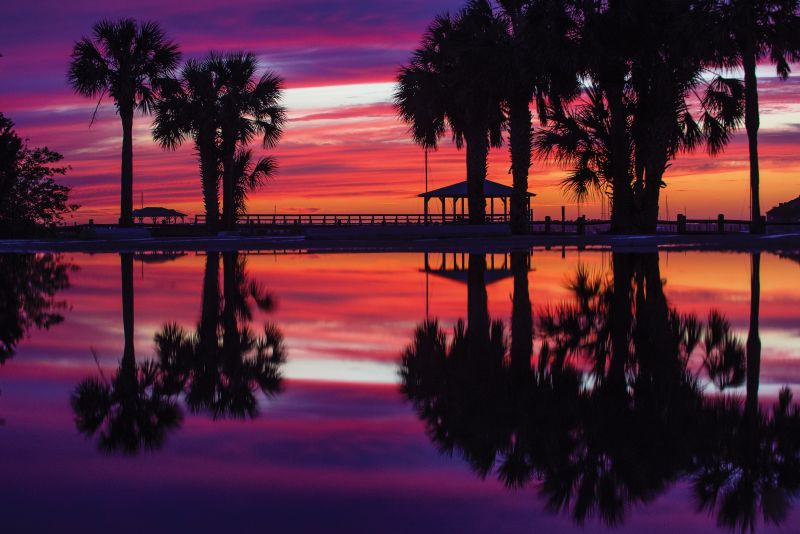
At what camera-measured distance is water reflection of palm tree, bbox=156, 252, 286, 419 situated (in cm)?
773

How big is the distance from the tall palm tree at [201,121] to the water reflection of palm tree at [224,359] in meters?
42.3

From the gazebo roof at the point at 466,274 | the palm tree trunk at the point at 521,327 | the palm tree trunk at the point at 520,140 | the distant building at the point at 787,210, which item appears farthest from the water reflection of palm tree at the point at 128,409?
the distant building at the point at 787,210

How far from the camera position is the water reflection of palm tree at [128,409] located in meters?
6.35

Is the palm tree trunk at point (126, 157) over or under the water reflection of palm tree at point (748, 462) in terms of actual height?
over

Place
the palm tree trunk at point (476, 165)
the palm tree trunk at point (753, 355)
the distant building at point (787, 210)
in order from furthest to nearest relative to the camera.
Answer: the distant building at point (787, 210) → the palm tree trunk at point (476, 165) → the palm tree trunk at point (753, 355)

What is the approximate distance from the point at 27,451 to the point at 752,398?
4938 millimetres

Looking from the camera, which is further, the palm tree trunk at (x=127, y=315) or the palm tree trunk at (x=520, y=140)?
the palm tree trunk at (x=520, y=140)

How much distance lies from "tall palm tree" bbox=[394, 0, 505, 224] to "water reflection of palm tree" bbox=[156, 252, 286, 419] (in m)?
30.2

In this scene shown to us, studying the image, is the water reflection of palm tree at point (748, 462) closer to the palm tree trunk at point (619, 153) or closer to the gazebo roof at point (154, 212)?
the palm tree trunk at point (619, 153)

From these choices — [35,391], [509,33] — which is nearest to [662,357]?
[35,391]

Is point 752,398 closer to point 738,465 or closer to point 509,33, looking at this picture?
point 738,465

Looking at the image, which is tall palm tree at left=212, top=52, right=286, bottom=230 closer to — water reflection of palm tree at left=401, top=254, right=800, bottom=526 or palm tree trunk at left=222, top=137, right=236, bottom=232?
palm tree trunk at left=222, top=137, right=236, bottom=232

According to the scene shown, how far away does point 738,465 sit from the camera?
560 centimetres

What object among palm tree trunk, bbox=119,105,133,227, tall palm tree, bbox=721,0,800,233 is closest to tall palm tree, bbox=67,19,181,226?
palm tree trunk, bbox=119,105,133,227
